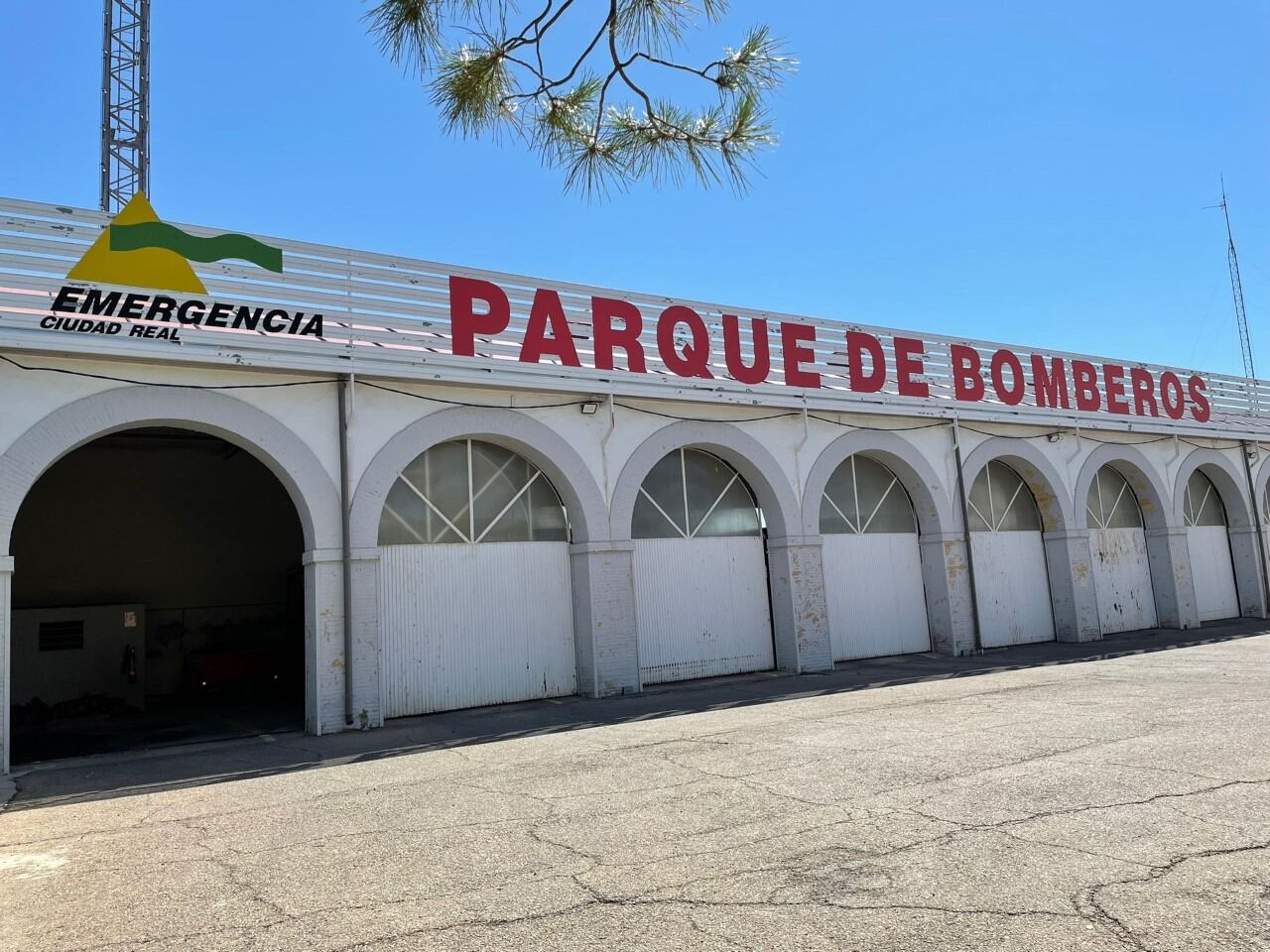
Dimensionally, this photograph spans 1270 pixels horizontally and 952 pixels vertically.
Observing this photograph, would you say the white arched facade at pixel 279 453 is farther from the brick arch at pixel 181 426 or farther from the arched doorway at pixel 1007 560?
the arched doorway at pixel 1007 560

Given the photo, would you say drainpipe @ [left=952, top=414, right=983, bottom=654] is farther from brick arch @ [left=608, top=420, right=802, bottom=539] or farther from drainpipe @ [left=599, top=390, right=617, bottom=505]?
drainpipe @ [left=599, top=390, right=617, bottom=505]

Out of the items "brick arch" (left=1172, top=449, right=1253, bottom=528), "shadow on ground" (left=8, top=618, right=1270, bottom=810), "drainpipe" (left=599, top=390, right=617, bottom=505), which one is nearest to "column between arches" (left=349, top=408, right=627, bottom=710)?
"drainpipe" (left=599, top=390, right=617, bottom=505)

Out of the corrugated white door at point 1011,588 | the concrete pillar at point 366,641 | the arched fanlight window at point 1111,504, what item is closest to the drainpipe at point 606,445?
the concrete pillar at point 366,641

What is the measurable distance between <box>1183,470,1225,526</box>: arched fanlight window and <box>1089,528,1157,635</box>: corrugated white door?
223 centimetres

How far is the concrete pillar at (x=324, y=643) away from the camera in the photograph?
961 centimetres

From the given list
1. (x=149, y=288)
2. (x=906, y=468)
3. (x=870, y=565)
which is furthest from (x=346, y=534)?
(x=906, y=468)

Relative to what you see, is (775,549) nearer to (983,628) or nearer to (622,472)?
(622,472)

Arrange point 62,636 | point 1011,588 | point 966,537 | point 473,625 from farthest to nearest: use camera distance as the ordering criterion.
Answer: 1. point 1011,588
2. point 966,537
3. point 62,636
4. point 473,625

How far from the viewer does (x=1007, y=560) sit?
16219 millimetres

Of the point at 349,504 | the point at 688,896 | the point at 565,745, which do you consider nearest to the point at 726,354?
the point at 349,504

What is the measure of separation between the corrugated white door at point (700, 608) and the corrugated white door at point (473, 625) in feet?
3.85

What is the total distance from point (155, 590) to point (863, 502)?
11871 millimetres

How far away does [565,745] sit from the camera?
26.9 feet

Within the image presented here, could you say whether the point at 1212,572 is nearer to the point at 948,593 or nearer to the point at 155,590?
the point at 948,593
